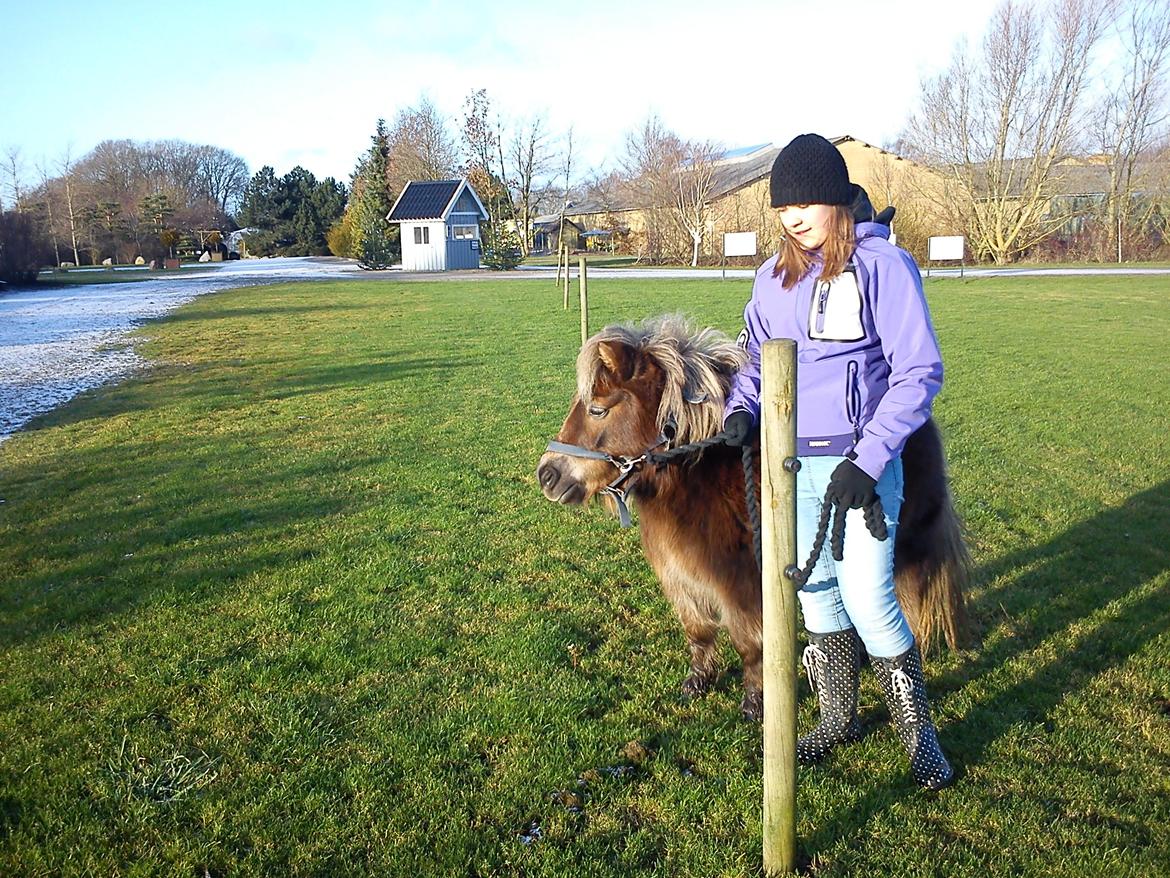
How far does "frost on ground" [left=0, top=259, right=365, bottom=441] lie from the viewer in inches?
493

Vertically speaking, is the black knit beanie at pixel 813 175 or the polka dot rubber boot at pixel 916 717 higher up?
the black knit beanie at pixel 813 175

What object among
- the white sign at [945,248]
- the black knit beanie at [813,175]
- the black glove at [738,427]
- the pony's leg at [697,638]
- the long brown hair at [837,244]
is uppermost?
the white sign at [945,248]

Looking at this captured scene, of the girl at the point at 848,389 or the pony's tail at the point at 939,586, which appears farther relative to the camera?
the pony's tail at the point at 939,586

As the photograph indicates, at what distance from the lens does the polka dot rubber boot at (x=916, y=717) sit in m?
3.26

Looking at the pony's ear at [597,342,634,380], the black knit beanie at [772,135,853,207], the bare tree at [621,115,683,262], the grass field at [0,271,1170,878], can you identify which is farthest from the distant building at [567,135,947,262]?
the black knit beanie at [772,135,853,207]

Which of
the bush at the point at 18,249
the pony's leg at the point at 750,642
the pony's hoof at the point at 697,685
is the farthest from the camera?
the bush at the point at 18,249

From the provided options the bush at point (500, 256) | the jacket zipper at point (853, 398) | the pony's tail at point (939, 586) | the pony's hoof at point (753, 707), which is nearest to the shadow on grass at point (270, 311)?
the pony's hoof at point (753, 707)

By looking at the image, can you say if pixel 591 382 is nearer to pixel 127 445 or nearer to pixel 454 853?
pixel 454 853

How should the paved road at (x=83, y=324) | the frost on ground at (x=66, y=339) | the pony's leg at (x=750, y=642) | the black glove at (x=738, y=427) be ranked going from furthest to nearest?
the paved road at (x=83, y=324) → the frost on ground at (x=66, y=339) → the pony's leg at (x=750, y=642) → the black glove at (x=738, y=427)

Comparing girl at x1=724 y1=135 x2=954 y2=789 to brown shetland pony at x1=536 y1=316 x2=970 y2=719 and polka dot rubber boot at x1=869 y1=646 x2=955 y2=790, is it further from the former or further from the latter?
brown shetland pony at x1=536 y1=316 x2=970 y2=719

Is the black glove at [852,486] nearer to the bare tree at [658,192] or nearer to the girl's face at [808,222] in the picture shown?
the girl's face at [808,222]

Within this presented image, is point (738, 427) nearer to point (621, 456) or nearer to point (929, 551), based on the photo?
point (621, 456)

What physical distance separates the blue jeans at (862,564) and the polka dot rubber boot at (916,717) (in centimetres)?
10

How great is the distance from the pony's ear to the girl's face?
2.87 ft
